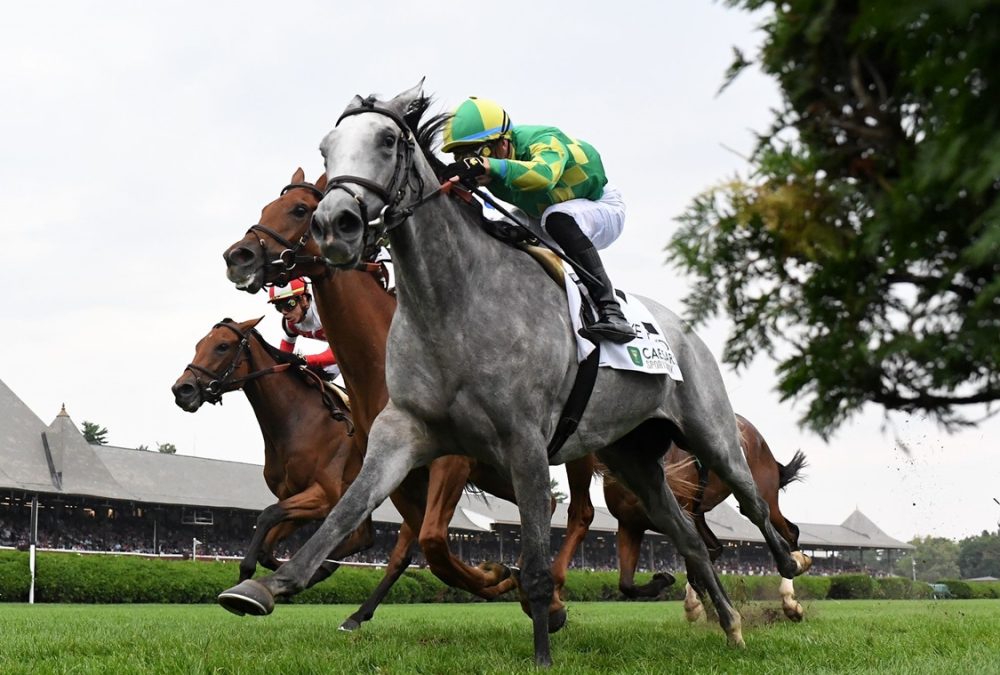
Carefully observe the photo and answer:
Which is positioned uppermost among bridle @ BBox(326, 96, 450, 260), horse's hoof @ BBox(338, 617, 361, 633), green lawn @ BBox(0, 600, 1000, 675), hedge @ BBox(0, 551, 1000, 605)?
bridle @ BBox(326, 96, 450, 260)

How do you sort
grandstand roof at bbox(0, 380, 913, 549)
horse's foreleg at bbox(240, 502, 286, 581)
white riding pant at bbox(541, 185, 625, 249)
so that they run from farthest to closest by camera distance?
grandstand roof at bbox(0, 380, 913, 549) → horse's foreleg at bbox(240, 502, 286, 581) → white riding pant at bbox(541, 185, 625, 249)

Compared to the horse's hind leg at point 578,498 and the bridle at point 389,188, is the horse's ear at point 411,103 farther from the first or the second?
the horse's hind leg at point 578,498

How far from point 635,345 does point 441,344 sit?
1366mm

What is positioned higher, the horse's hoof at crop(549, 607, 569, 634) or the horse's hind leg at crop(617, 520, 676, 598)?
the horse's hind leg at crop(617, 520, 676, 598)

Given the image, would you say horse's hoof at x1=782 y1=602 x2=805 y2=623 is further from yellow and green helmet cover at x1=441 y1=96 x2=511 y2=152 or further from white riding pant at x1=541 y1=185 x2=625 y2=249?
yellow and green helmet cover at x1=441 y1=96 x2=511 y2=152

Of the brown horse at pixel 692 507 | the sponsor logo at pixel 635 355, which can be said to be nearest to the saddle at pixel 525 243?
the sponsor logo at pixel 635 355

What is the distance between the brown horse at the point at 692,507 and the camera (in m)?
9.26

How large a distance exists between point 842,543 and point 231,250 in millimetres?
69853

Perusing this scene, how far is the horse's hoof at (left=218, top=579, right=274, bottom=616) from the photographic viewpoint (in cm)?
439

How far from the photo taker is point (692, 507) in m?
10.4

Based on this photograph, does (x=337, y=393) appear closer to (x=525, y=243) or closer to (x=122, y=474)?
(x=525, y=243)

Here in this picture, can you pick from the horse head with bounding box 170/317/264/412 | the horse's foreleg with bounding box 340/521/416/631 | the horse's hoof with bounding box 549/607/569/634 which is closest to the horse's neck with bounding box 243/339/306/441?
Answer: the horse head with bounding box 170/317/264/412

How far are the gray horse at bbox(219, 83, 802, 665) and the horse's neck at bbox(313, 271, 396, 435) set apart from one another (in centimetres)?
161

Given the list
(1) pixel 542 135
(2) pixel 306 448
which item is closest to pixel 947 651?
(1) pixel 542 135
